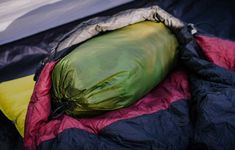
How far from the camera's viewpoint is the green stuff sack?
0.80 metres

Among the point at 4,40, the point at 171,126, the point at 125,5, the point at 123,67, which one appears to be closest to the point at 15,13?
the point at 4,40

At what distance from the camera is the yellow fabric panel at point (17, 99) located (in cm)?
95

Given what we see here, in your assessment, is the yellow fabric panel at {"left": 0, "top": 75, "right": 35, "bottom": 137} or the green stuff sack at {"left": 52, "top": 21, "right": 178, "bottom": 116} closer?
the green stuff sack at {"left": 52, "top": 21, "right": 178, "bottom": 116}

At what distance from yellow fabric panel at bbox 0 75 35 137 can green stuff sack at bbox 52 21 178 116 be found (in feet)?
0.48

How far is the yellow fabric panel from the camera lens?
0.95m

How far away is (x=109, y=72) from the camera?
0.81m

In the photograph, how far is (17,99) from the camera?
1.00 meters

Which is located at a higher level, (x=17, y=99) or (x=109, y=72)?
(x=109, y=72)

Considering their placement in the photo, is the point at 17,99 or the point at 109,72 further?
the point at 17,99

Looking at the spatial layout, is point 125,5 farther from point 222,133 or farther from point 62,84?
point 222,133

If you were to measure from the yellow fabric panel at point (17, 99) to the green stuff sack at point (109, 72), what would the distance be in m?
0.15

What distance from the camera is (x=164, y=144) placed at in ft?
2.53

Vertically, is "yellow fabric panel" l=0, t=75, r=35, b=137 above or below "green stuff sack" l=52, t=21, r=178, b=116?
below

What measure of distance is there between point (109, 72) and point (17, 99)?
35 cm
